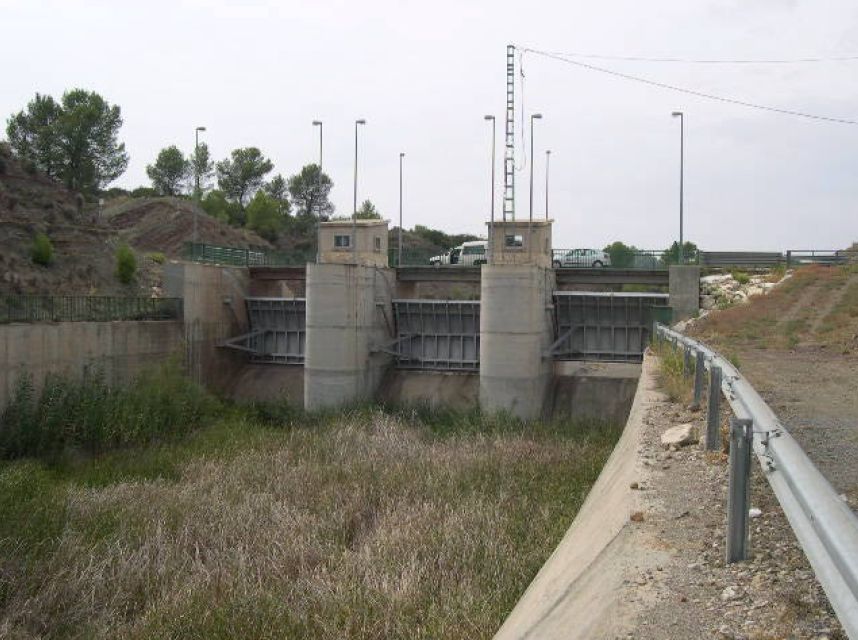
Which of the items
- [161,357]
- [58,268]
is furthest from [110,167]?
[161,357]

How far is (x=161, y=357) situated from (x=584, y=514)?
78.2 feet

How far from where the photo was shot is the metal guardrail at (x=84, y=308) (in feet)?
78.7

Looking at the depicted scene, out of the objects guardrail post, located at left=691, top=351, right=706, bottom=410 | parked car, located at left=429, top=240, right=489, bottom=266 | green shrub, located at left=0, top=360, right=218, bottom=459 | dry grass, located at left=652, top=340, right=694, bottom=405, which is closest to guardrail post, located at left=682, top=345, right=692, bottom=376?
dry grass, located at left=652, top=340, right=694, bottom=405

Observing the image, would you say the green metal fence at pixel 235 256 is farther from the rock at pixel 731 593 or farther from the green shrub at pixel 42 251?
the rock at pixel 731 593

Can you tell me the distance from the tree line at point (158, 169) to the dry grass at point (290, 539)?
19.9 meters

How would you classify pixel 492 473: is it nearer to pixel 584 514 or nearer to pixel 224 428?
pixel 584 514

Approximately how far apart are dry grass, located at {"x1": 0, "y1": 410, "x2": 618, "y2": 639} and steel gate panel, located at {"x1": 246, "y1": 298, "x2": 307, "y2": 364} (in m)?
11.3

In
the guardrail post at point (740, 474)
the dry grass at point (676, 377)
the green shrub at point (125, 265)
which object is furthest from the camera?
the green shrub at point (125, 265)

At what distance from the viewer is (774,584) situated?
4395 millimetres

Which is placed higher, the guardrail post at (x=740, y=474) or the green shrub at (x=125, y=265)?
the green shrub at (x=125, y=265)

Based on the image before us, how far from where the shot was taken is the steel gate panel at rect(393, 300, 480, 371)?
1227 inches

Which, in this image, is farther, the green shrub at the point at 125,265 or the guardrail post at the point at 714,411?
the green shrub at the point at 125,265

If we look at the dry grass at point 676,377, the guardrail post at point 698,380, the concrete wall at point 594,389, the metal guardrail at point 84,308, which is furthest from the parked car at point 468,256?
the guardrail post at point 698,380

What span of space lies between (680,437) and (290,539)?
7294 millimetres
